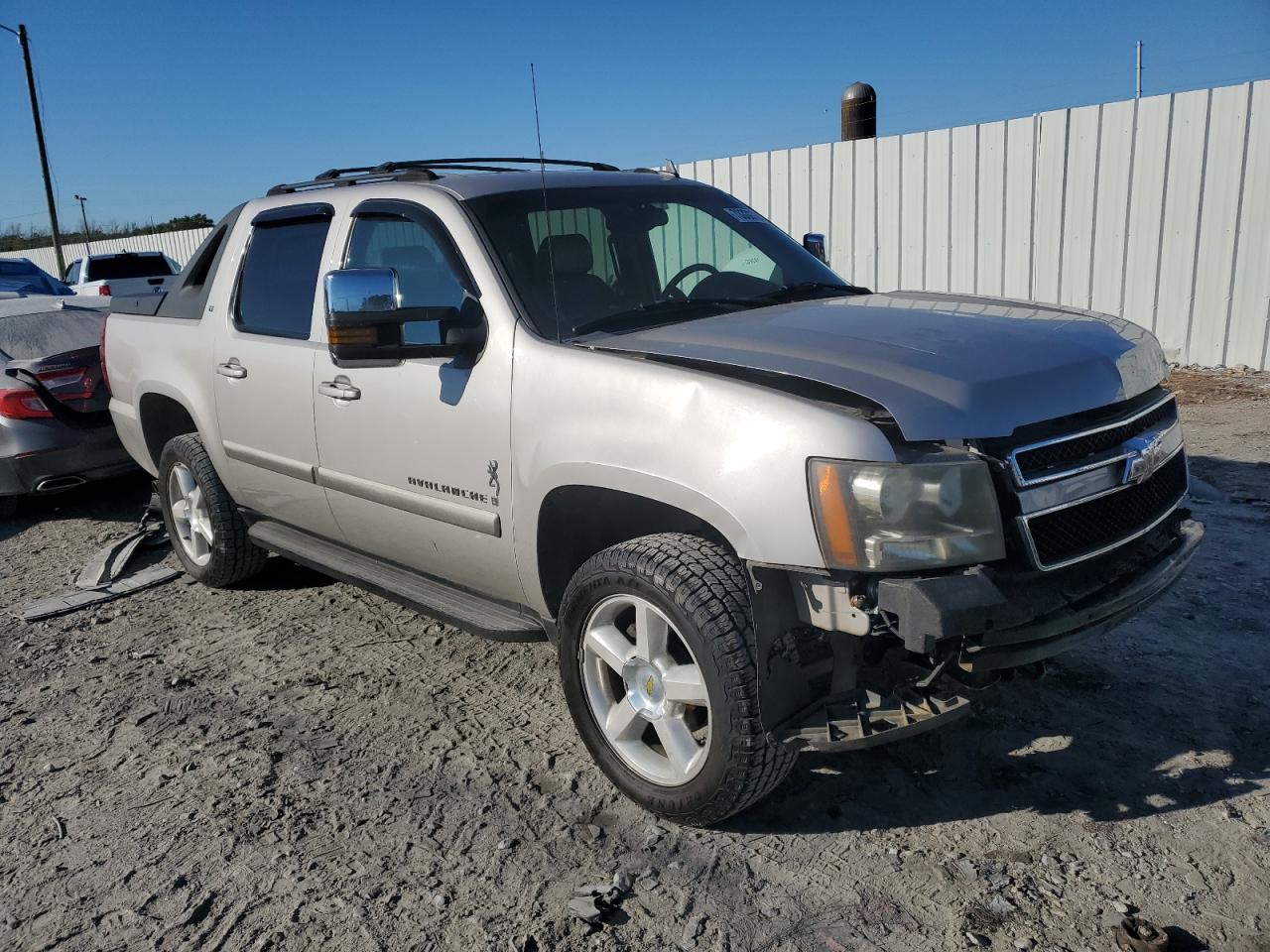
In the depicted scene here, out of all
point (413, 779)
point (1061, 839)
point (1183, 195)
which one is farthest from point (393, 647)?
point (1183, 195)

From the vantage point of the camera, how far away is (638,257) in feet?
12.5

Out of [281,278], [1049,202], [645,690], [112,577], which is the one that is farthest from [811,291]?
[1049,202]

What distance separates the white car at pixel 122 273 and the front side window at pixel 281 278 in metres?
14.1

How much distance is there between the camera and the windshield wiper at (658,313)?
3.33 m

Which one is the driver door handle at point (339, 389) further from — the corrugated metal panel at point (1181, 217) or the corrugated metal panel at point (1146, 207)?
the corrugated metal panel at point (1181, 217)

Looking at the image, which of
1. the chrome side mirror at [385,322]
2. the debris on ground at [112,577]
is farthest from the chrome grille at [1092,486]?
the debris on ground at [112,577]

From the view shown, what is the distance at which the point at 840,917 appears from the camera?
8.17 ft

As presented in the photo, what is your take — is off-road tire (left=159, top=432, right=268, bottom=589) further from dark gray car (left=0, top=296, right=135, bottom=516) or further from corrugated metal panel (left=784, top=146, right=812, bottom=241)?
corrugated metal panel (left=784, top=146, right=812, bottom=241)

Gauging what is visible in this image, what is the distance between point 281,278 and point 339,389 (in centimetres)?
87

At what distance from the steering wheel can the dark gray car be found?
168 inches

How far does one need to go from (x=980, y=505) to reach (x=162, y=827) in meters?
2.51

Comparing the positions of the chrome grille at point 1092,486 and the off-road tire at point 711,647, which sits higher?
the chrome grille at point 1092,486

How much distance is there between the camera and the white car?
17.2 meters

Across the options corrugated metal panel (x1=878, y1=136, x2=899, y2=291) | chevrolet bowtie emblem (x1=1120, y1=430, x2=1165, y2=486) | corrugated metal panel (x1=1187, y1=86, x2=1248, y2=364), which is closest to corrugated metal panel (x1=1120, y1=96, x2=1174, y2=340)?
corrugated metal panel (x1=1187, y1=86, x2=1248, y2=364)
